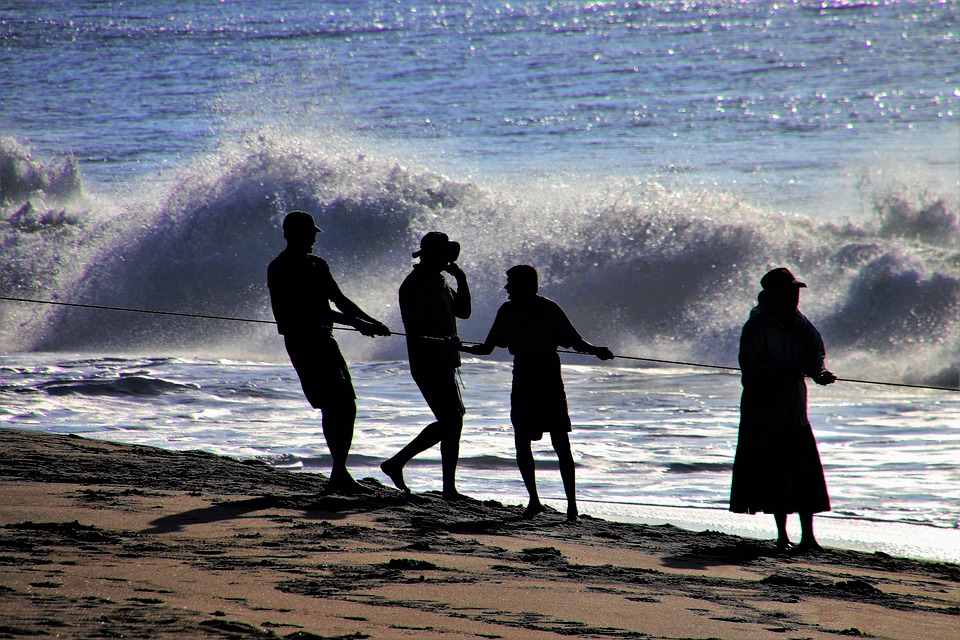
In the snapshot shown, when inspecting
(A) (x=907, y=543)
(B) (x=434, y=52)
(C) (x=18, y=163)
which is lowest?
(A) (x=907, y=543)

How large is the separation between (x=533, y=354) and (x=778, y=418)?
54.2 inches

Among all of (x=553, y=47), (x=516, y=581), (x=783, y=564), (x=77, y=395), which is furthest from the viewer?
(x=553, y=47)

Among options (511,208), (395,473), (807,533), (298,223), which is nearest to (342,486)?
(395,473)

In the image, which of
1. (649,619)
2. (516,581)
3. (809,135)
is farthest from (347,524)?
(809,135)

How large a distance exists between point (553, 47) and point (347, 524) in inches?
1651

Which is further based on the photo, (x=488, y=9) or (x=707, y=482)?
(x=488, y=9)

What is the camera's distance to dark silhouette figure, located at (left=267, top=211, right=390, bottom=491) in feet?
20.7

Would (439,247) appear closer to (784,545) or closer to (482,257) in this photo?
(784,545)

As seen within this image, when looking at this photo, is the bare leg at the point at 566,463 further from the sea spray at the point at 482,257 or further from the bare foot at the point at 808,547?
the sea spray at the point at 482,257

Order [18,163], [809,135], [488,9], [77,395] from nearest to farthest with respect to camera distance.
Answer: [77,395] → [18,163] → [809,135] → [488,9]

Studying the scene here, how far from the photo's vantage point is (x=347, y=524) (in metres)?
5.76

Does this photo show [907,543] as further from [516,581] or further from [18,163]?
[18,163]

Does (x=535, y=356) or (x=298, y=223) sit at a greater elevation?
(x=298, y=223)

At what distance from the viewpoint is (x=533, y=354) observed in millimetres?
6465
